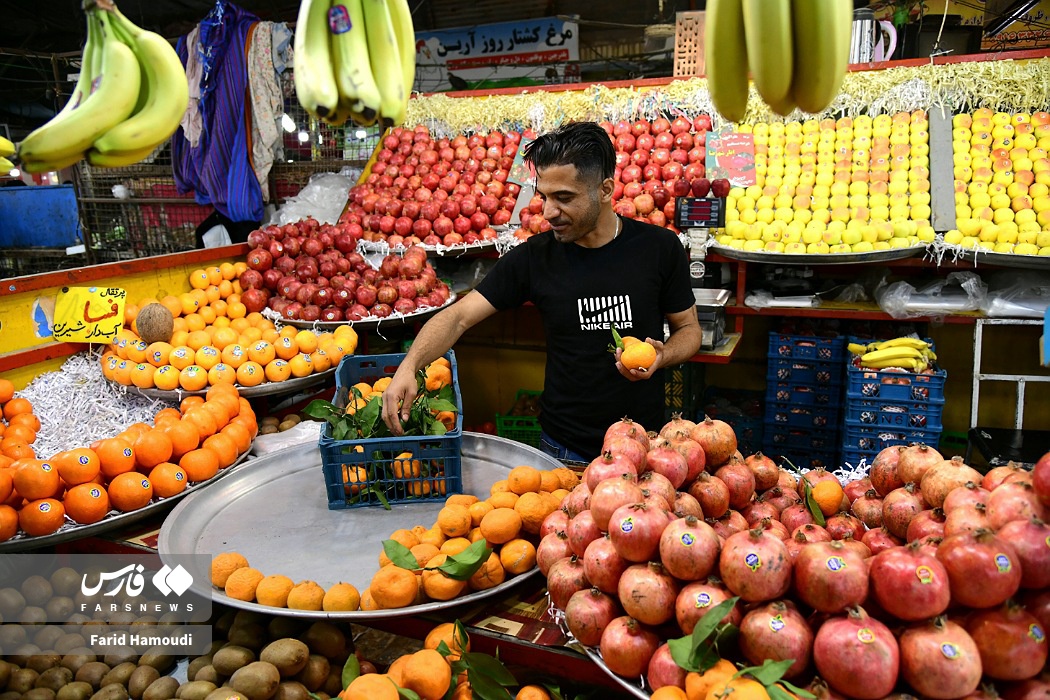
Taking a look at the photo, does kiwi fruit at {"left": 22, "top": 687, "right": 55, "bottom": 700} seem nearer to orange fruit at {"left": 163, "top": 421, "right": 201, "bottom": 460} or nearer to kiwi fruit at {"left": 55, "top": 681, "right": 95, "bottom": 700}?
kiwi fruit at {"left": 55, "top": 681, "right": 95, "bottom": 700}

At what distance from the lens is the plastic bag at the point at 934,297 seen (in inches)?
164

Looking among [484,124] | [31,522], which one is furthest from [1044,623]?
[484,124]

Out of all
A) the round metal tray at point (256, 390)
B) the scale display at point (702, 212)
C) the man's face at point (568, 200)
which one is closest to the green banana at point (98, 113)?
the man's face at point (568, 200)

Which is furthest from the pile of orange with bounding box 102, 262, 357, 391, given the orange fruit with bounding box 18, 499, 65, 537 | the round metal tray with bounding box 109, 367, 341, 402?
the orange fruit with bounding box 18, 499, 65, 537

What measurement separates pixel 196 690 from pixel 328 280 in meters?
3.15

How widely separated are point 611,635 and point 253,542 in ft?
3.79

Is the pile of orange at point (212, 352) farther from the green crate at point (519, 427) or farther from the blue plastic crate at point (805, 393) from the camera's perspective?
the blue plastic crate at point (805, 393)

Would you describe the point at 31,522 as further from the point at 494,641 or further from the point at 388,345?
the point at 388,345

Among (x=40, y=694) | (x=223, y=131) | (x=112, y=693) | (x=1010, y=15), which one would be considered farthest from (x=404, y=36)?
(x=1010, y=15)

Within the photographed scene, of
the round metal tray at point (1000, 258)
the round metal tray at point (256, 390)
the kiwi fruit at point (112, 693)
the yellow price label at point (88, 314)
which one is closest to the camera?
the kiwi fruit at point (112, 693)

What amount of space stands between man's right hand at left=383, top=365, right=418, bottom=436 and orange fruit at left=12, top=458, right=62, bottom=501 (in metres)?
1.02

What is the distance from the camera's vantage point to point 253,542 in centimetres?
192

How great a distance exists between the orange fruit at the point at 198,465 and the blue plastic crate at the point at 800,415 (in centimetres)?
367

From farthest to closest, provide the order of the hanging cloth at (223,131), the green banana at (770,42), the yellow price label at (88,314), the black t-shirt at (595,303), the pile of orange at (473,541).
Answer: the hanging cloth at (223,131) < the yellow price label at (88,314) < the black t-shirt at (595,303) < the pile of orange at (473,541) < the green banana at (770,42)
